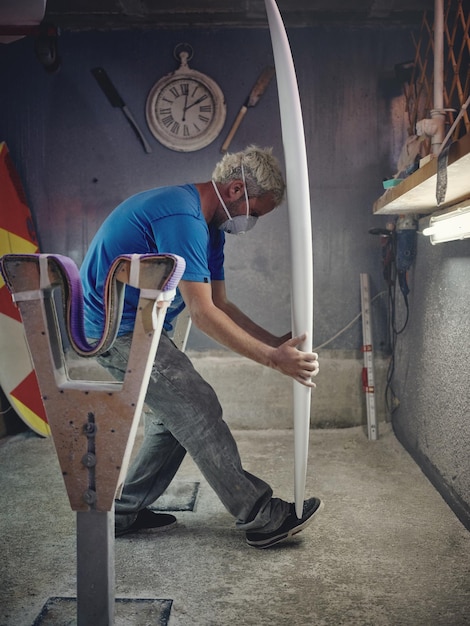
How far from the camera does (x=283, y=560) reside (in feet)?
6.63

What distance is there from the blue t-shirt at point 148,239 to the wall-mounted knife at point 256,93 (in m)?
1.84

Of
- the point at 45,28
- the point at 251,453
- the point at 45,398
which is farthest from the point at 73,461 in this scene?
the point at 45,28

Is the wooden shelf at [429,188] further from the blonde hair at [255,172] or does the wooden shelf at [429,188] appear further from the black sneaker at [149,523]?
the black sneaker at [149,523]

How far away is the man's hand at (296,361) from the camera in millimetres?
1771

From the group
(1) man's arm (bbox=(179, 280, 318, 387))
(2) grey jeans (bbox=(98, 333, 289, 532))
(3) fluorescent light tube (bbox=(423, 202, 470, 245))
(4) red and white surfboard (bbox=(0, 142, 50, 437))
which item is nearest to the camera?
(1) man's arm (bbox=(179, 280, 318, 387))

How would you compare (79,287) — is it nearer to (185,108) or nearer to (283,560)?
(283,560)

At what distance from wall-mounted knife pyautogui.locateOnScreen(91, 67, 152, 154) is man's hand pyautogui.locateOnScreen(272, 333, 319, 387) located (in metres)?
2.47

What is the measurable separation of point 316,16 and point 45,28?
1.67m

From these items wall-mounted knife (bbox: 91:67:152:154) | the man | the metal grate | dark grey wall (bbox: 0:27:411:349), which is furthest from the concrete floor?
wall-mounted knife (bbox: 91:67:152:154)

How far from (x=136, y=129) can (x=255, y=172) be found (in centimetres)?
198

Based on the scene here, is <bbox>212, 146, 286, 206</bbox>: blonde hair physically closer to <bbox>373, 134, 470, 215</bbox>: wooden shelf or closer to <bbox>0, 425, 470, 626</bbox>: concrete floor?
<bbox>373, 134, 470, 215</bbox>: wooden shelf

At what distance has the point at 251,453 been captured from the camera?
338 centimetres

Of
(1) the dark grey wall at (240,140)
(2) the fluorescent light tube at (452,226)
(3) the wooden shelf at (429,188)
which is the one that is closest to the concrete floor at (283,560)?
(2) the fluorescent light tube at (452,226)

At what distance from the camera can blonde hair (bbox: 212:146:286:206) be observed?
2115mm
